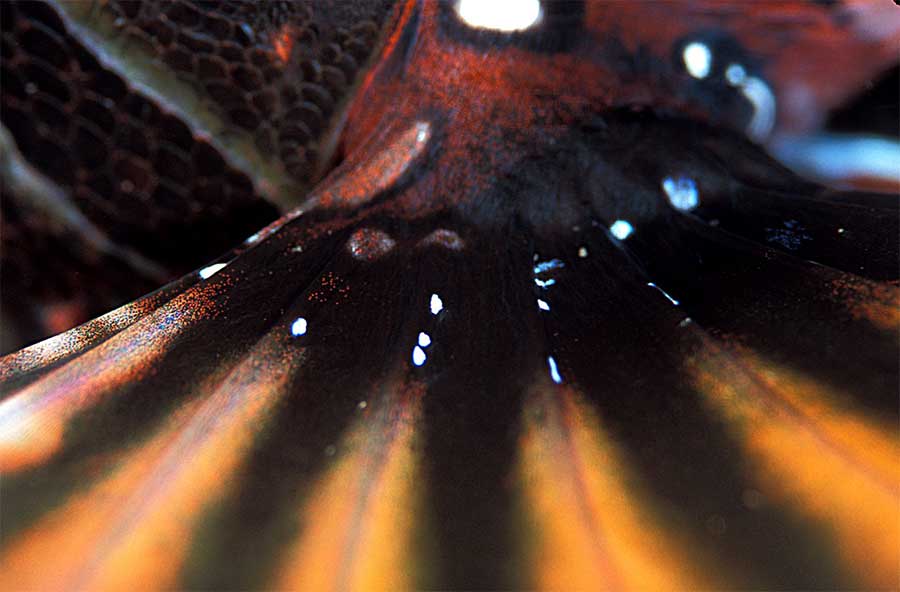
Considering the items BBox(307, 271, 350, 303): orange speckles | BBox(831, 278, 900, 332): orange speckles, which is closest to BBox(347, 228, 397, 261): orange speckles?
BBox(307, 271, 350, 303): orange speckles

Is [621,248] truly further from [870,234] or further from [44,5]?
[44,5]

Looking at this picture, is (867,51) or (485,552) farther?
(867,51)

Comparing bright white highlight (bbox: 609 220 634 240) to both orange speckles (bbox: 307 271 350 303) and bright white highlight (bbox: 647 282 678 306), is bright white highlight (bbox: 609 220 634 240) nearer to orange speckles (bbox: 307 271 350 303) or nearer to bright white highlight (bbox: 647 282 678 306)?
bright white highlight (bbox: 647 282 678 306)

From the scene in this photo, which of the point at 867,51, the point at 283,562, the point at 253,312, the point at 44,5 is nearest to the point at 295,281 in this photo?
the point at 253,312

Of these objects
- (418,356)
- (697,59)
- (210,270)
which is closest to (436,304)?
(418,356)

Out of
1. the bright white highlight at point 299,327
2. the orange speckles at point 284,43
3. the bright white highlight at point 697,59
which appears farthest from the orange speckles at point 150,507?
the bright white highlight at point 697,59

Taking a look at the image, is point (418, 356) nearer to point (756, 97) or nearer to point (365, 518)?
point (365, 518)
